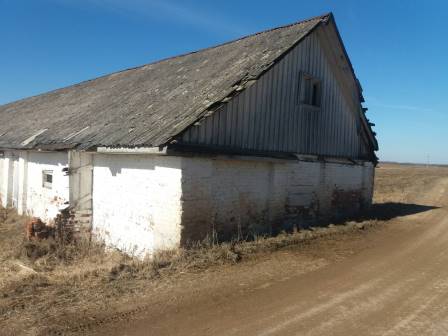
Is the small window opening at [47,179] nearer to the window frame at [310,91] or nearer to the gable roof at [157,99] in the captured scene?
the gable roof at [157,99]

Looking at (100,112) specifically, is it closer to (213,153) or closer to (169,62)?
(169,62)

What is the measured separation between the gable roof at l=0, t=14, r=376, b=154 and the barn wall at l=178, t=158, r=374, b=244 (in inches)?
52.8

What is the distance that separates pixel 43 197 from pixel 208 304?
29.7 feet

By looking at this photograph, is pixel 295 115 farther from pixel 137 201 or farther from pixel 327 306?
pixel 327 306

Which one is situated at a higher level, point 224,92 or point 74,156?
point 224,92

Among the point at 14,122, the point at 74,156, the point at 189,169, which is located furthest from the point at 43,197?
the point at 14,122

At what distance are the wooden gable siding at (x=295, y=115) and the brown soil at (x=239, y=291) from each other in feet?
8.11

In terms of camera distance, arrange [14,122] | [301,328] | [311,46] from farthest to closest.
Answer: [14,122] → [311,46] → [301,328]

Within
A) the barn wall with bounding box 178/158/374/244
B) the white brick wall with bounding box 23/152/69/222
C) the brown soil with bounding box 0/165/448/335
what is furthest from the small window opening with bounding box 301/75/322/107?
the white brick wall with bounding box 23/152/69/222

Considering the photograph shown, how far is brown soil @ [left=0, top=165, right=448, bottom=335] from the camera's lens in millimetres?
4988

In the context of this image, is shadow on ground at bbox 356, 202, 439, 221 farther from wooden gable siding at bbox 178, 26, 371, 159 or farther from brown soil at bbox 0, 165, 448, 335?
brown soil at bbox 0, 165, 448, 335

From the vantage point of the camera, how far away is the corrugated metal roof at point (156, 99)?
9.60 meters

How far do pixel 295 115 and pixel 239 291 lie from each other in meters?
6.54

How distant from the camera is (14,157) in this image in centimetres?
1541
